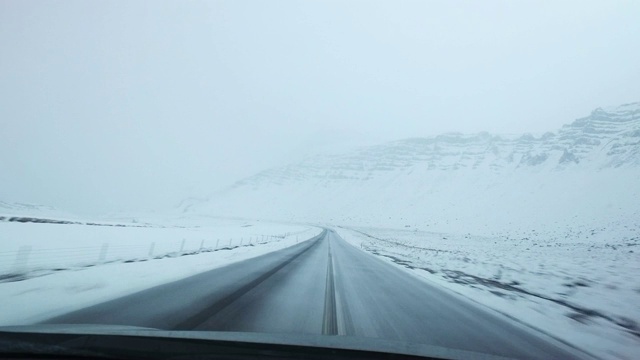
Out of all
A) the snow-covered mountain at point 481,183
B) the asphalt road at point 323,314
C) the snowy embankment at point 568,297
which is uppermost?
the snow-covered mountain at point 481,183

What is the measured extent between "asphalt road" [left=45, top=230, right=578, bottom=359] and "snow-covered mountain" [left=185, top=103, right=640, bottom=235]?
66456 millimetres

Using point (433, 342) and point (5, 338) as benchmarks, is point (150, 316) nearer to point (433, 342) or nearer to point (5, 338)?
point (5, 338)

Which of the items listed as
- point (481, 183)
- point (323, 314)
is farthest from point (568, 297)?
point (481, 183)

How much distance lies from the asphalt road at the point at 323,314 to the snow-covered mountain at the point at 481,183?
66456mm

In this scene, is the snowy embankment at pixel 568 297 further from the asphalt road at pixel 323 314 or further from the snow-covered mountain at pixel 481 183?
the snow-covered mountain at pixel 481 183

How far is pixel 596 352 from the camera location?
491 cm

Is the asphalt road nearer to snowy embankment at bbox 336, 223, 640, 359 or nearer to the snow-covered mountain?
snowy embankment at bbox 336, 223, 640, 359

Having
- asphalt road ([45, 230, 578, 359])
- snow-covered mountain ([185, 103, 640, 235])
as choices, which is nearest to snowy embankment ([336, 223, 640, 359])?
asphalt road ([45, 230, 578, 359])

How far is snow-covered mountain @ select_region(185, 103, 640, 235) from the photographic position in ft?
255

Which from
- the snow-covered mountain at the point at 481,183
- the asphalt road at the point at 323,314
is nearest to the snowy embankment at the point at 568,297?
the asphalt road at the point at 323,314

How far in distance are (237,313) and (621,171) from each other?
105590 millimetres

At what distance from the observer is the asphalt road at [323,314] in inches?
200

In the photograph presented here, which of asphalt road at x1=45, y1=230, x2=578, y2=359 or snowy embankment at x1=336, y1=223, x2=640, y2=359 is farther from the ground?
snowy embankment at x1=336, y1=223, x2=640, y2=359

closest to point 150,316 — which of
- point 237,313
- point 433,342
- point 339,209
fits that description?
point 237,313
